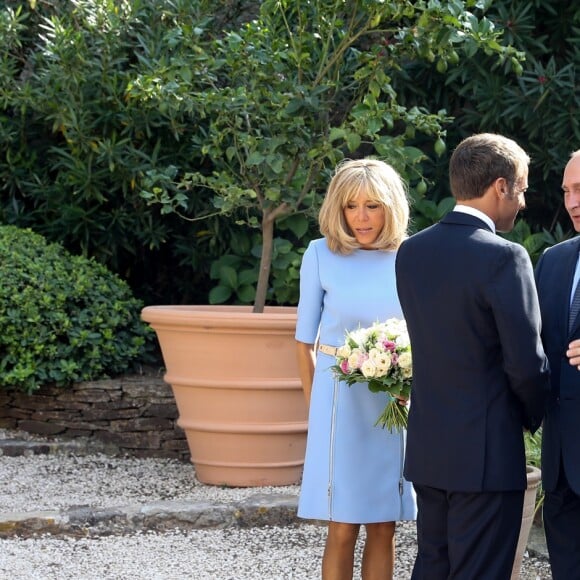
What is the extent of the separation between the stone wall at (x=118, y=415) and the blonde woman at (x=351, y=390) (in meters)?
2.88

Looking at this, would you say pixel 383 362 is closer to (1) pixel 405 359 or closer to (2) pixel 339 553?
(1) pixel 405 359

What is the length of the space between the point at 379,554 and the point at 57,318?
128 inches

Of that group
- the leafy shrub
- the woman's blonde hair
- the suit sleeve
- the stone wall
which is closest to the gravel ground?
the stone wall

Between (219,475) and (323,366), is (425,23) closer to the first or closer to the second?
(323,366)

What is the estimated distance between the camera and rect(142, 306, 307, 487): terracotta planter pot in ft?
18.0

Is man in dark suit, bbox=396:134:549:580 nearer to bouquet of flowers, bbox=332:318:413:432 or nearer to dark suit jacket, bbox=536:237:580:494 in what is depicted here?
dark suit jacket, bbox=536:237:580:494

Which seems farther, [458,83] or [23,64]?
[23,64]

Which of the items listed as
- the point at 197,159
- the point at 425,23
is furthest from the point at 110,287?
the point at 425,23

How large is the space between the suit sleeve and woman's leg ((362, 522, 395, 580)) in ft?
3.48

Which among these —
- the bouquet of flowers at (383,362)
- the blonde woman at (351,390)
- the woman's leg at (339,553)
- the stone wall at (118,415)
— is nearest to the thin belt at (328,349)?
the blonde woman at (351,390)

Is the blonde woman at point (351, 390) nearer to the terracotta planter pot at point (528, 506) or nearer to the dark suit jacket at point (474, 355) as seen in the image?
the terracotta planter pot at point (528, 506)

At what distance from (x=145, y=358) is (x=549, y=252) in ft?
13.3

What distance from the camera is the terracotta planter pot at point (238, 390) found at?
5480mm

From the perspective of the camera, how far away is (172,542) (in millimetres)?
4895
